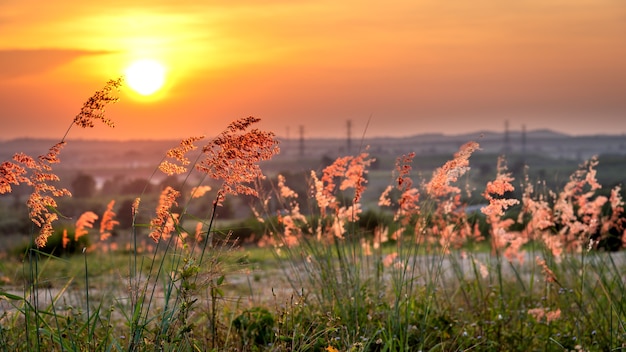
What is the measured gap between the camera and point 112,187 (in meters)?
57.9

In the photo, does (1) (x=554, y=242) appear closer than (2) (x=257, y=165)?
No

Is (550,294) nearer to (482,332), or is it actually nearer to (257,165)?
(482,332)

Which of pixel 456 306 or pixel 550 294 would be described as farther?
pixel 550 294

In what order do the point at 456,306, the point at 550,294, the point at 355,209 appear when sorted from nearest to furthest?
the point at 355,209 → the point at 456,306 → the point at 550,294

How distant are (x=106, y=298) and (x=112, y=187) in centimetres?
5159

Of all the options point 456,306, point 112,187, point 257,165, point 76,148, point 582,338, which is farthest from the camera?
point 76,148

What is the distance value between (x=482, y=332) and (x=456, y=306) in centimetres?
69

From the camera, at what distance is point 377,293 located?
559 cm

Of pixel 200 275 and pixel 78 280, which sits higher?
pixel 200 275

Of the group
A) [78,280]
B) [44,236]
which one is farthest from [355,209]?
[78,280]

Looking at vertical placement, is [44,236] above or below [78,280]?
above

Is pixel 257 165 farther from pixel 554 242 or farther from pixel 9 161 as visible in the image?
pixel 554 242

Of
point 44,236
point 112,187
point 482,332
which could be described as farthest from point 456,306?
point 112,187

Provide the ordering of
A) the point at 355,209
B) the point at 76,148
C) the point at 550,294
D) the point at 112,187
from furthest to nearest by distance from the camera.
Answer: the point at 76,148
the point at 112,187
the point at 550,294
the point at 355,209
